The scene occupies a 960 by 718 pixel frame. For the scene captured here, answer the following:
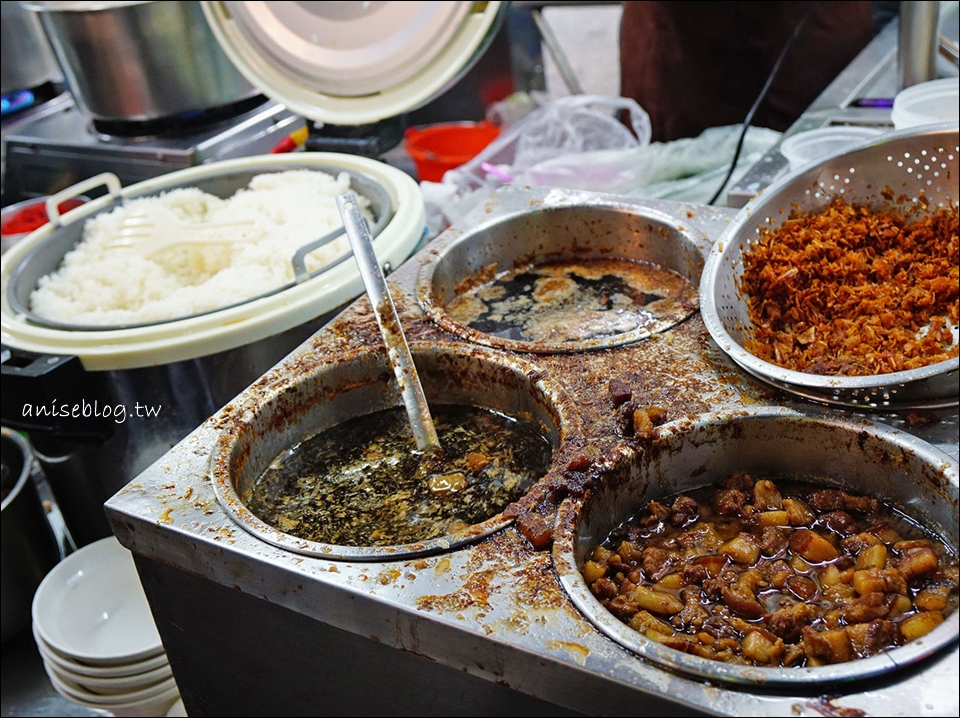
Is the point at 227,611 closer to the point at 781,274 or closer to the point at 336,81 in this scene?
the point at 781,274

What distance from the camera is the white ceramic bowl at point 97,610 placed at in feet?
6.82

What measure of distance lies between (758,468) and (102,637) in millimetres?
1724

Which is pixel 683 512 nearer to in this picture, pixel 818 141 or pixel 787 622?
pixel 787 622

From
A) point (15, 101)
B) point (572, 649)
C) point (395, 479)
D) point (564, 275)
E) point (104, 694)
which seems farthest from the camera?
point (15, 101)

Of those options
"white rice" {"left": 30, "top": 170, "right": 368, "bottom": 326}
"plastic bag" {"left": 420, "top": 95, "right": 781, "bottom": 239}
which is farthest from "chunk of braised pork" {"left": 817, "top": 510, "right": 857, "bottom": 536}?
"plastic bag" {"left": 420, "top": 95, "right": 781, "bottom": 239}

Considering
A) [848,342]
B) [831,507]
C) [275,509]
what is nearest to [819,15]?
[848,342]

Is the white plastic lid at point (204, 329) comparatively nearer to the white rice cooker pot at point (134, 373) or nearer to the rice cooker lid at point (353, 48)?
the white rice cooker pot at point (134, 373)

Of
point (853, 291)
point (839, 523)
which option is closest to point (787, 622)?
point (839, 523)

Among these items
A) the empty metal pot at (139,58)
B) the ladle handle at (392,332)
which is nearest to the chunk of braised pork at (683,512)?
the ladle handle at (392,332)

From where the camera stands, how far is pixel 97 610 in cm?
227

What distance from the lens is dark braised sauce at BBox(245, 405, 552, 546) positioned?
4.41ft

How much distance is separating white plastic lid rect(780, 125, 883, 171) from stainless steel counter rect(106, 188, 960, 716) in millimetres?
913

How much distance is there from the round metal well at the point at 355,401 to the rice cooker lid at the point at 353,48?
0.85m

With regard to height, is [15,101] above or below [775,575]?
above
